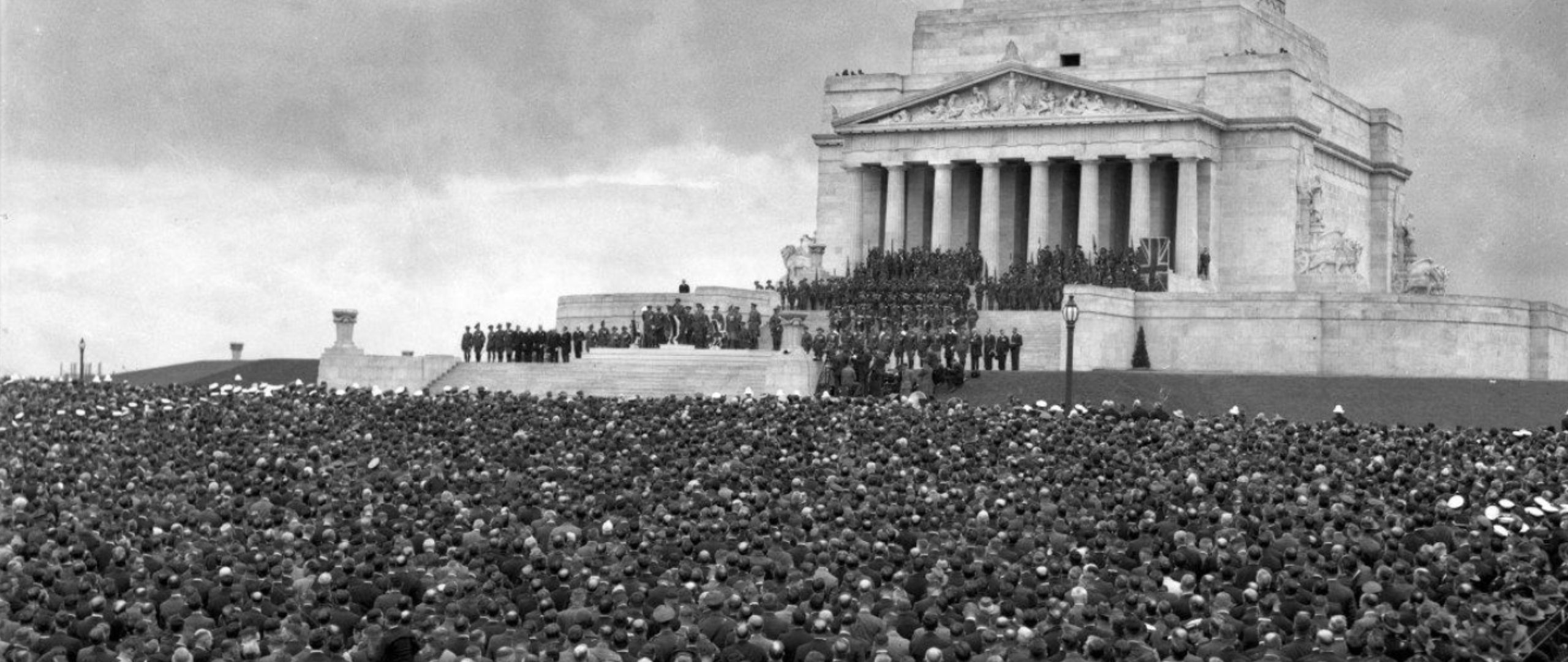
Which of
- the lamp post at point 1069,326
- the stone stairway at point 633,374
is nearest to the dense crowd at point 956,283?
the stone stairway at point 633,374

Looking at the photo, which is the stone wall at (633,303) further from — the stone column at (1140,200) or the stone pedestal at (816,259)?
the stone column at (1140,200)

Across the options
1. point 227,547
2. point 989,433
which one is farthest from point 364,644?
point 989,433

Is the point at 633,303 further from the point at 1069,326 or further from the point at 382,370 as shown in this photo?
the point at 1069,326

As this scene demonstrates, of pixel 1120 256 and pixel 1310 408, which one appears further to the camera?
pixel 1120 256

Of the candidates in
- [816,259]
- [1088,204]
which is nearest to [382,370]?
[816,259]

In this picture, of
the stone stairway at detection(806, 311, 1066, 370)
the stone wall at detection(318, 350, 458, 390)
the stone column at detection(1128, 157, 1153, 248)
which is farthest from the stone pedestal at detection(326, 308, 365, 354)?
the stone column at detection(1128, 157, 1153, 248)

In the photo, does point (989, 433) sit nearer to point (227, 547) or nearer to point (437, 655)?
point (227, 547)

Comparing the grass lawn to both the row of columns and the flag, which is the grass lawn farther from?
the row of columns
